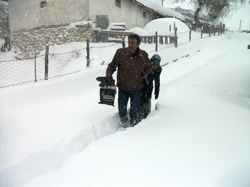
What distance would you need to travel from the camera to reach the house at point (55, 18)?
34.3 ft

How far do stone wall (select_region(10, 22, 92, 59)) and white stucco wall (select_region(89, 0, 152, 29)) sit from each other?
3.19 feet

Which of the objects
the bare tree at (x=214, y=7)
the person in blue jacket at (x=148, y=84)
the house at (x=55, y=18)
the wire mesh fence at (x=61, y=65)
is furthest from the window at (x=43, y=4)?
the bare tree at (x=214, y=7)

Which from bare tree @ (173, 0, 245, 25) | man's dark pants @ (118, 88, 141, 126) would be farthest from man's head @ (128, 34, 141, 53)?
bare tree @ (173, 0, 245, 25)

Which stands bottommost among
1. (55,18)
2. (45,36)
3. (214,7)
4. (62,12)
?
(45,36)

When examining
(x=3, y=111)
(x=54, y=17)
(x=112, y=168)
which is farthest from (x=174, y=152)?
(x=54, y=17)

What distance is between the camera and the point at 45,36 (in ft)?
37.2

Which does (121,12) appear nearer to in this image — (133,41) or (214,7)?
(133,41)

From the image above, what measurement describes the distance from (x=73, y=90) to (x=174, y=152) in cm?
388

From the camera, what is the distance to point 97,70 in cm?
721

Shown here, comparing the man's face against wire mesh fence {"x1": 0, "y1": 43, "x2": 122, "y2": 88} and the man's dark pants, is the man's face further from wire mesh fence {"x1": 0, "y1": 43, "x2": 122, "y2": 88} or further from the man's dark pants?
wire mesh fence {"x1": 0, "y1": 43, "x2": 122, "y2": 88}

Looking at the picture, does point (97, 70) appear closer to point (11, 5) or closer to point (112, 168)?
point (112, 168)

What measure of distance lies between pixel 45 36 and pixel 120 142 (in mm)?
10473

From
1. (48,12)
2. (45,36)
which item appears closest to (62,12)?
(48,12)

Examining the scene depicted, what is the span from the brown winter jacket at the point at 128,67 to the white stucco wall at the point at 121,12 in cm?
828
